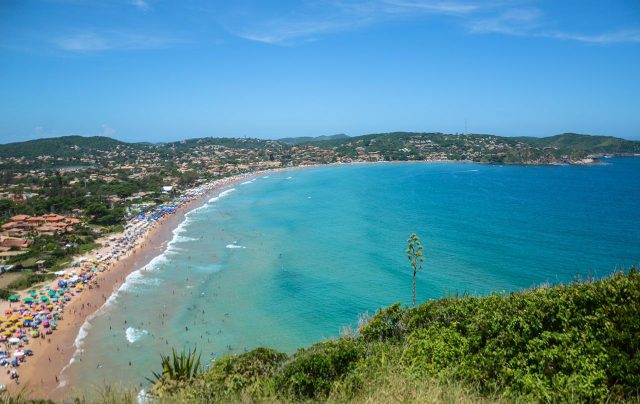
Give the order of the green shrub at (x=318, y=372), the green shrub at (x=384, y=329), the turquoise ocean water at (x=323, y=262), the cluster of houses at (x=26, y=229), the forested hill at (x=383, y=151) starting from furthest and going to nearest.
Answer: the forested hill at (x=383, y=151) < the cluster of houses at (x=26, y=229) < the turquoise ocean water at (x=323, y=262) < the green shrub at (x=384, y=329) < the green shrub at (x=318, y=372)

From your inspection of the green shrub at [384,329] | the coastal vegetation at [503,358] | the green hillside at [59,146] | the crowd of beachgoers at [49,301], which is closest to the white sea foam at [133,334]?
the crowd of beachgoers at [49,301]

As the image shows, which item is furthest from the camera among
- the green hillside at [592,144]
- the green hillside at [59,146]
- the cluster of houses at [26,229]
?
the green hillside at [592,144]

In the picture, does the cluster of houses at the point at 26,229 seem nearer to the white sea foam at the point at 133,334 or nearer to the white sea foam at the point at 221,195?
the white sea foam at the point at 133,334

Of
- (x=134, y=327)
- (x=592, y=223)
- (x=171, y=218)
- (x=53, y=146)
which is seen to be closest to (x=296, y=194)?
(x=171, y=218)

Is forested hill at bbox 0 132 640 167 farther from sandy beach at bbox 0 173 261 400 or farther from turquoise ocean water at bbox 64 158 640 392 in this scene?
sandy beach at bbox 0 173 261 400

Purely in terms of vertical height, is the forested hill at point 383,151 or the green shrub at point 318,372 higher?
the forested hill at point 383,151

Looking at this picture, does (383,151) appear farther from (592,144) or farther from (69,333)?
(69,333)

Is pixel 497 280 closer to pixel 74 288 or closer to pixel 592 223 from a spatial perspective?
pixel 592 223

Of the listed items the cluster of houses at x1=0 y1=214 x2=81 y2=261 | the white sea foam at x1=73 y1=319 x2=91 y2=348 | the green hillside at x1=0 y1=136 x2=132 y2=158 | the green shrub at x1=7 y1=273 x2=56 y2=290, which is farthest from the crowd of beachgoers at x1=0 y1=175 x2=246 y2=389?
the green hillside at x1=0 y1=136 x2=132 y2=158

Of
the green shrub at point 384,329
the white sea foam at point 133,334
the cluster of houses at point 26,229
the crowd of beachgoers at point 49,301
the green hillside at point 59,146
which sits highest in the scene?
the green hillside at point 59,146
